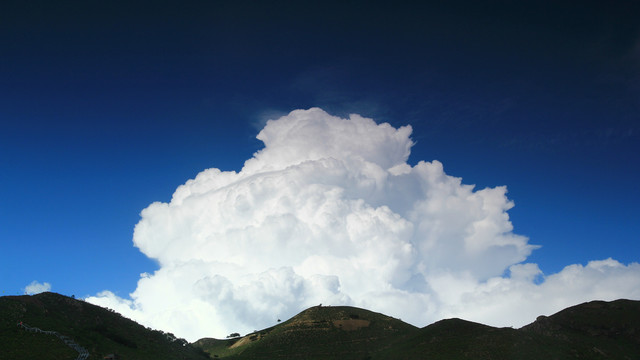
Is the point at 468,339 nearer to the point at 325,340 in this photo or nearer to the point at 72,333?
the point at 325,340

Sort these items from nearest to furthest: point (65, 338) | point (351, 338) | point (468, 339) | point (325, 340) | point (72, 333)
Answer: point (65, 338), point (72, 333), point (468, 339), point (325, 340), point (351, 338)

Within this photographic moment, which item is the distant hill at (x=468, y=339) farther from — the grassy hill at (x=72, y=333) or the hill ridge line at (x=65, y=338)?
the hill ridge line at (x=65, y=338)

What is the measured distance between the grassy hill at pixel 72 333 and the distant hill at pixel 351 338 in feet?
0.67

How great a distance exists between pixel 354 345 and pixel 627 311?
339 ft

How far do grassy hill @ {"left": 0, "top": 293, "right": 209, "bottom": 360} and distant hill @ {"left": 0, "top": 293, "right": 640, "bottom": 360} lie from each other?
0.21 metres

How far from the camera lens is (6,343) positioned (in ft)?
331

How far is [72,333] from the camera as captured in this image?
4690 inches

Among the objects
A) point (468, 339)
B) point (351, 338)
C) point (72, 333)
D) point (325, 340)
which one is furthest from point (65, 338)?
point (468, 339)

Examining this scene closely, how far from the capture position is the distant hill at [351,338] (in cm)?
11575

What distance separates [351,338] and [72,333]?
352 feet

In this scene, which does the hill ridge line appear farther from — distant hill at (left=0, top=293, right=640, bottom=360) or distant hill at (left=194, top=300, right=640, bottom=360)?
distant hill at (left=194, top=300, right=640, bottom=360)

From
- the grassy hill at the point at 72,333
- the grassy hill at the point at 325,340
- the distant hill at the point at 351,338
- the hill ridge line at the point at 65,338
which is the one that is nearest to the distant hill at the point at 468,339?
the grassy hill at the point at 325,340

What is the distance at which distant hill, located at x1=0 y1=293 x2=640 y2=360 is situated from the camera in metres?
116

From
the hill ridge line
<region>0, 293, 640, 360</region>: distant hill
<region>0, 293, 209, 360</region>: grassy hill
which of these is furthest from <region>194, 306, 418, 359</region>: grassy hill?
the hill ridge line
